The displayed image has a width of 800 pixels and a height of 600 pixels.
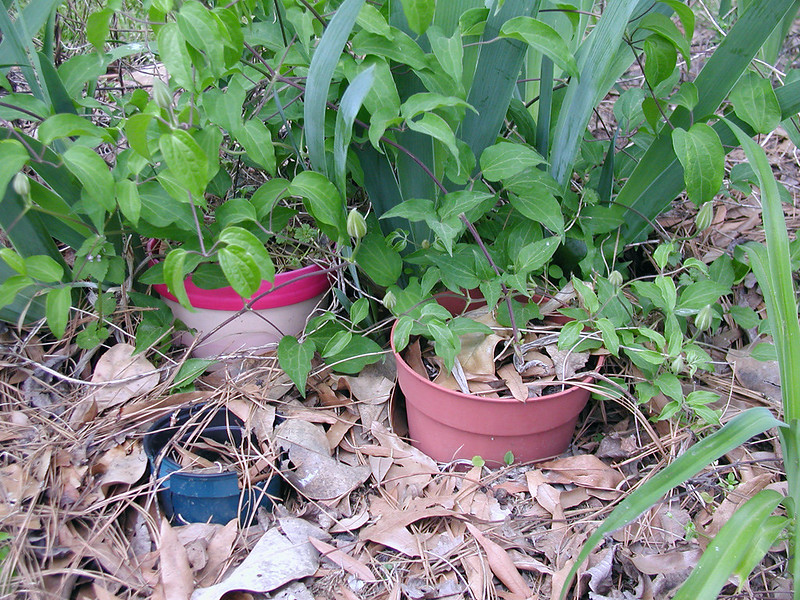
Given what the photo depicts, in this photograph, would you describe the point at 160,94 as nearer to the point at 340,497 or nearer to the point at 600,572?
the point at 340,497

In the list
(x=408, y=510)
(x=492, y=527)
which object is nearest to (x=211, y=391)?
(x=408, y=510)

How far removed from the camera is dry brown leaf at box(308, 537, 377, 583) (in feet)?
3.15

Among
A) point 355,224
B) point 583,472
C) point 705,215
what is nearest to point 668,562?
point 583,472

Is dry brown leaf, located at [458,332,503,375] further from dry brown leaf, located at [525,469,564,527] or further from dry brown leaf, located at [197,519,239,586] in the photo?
dry brown leaf, located at [197,519,239,586]

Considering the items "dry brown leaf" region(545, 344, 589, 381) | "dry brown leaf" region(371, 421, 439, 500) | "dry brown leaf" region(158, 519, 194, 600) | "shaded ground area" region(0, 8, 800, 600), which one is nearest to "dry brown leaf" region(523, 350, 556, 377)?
"dry brown leaf" region(545, 344, 589, 381)

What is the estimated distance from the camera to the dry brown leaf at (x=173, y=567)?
3.02ft

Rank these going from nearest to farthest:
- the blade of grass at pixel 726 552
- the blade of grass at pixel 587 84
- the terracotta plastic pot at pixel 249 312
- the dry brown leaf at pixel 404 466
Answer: the blade of grass at pixel 726 552, the blade of grass at pixel 587 84, the dry brown leaf at pixel 404 466, the terracotta plastic pot at pixel 249 312

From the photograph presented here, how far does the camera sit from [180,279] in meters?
0.80

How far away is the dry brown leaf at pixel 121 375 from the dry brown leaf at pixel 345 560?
466mm

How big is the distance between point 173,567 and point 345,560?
10.6 inches

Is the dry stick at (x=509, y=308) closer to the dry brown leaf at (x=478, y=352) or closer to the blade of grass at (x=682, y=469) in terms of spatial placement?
the dry brown leaf at (x=478, y=352)

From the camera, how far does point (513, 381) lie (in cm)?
105

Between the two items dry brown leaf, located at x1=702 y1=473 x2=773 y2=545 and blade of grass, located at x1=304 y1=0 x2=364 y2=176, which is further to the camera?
dry brown leaf, located at x1=702 y1=473 x2=773 y2=545

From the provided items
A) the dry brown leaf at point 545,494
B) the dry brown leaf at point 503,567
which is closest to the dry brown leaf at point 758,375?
the dry brown leaf at point 545,494
